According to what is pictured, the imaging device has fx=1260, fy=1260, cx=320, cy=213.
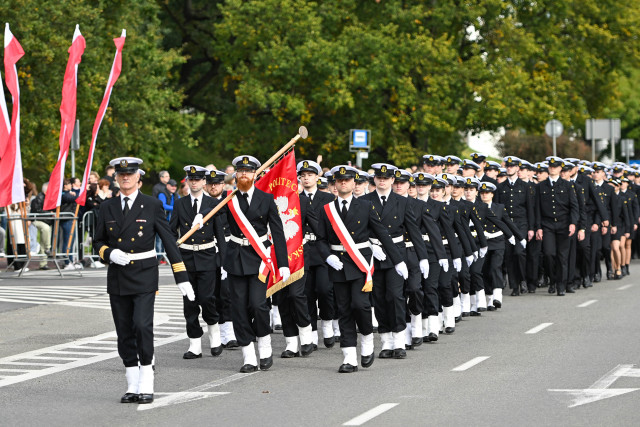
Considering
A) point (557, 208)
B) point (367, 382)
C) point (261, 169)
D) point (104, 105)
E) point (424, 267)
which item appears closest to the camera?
point (367, 382)

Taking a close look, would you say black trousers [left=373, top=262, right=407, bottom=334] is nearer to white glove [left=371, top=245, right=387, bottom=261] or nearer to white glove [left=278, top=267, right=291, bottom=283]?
white glove [left=371, top=245, right=387, bottom=261]

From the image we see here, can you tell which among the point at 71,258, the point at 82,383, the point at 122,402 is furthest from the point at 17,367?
the point at 71,258

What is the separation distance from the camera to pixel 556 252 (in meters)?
21.8

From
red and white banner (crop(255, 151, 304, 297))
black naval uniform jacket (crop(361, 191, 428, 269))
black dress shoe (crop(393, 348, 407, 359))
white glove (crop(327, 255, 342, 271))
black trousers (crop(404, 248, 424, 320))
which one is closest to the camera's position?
white glove (crop(327, 255, 342, 271))

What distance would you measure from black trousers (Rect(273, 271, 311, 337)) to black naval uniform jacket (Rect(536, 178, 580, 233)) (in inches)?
368

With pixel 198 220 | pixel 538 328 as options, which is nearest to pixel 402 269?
pixel 198 220

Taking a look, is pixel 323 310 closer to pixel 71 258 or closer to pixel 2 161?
pixel 2 161

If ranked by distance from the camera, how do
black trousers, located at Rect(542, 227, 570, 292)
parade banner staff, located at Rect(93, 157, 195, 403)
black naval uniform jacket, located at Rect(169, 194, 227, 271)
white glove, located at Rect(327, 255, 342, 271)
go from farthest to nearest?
black trousers, located at Rect(542, 227, 570, 292) < black naval uniform jacket, located at Rect(169, 194, 227, 271) < white glove, located at Rect(327, 255, 342, 271) < parade banner staff, located at Rect(93, 157, 195, 403)

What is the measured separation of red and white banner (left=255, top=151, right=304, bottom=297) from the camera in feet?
43.9

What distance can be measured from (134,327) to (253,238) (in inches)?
80.4

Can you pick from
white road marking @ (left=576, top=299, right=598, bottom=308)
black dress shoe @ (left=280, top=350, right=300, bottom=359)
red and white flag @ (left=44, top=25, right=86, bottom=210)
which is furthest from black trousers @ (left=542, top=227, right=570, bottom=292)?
black dress shoe @ (left=280, top=350, right=300, bottom=359)

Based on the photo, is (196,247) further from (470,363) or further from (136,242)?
(470,363)

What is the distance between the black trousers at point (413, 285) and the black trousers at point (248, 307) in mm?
2267

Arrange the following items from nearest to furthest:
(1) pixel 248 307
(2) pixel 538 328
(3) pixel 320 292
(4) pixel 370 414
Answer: (4) pixel 370 414 < (1) pixel 248 307 < (3) pixel 320 292 < (2) pixel 538 328
